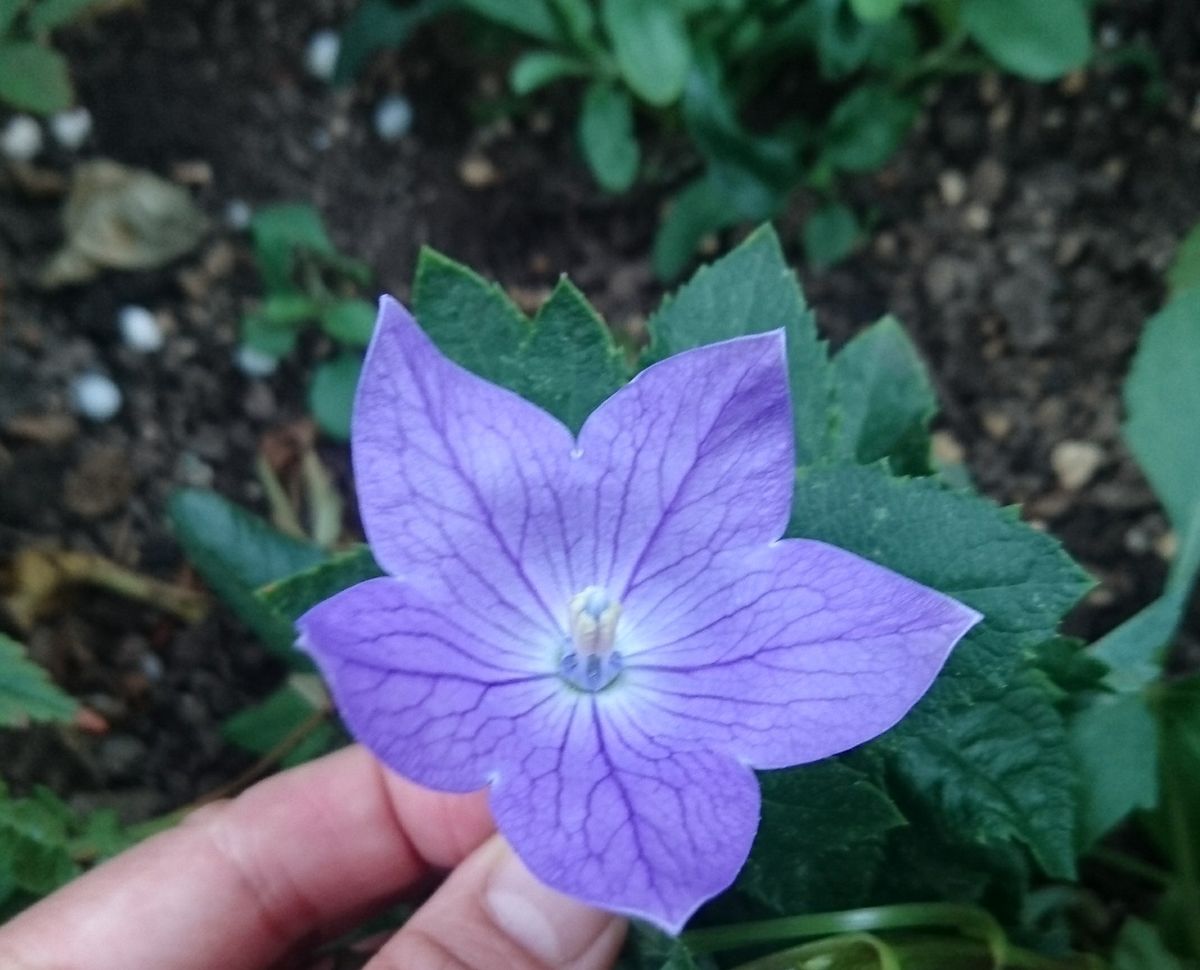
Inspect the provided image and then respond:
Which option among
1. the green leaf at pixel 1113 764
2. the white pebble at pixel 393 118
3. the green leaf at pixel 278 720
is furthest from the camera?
the white pebble at pixel 393 118

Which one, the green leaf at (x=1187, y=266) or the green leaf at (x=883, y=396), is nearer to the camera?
the green leaf at (x=883, y=396)

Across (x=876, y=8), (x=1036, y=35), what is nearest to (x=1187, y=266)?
(x=1036, y=35)

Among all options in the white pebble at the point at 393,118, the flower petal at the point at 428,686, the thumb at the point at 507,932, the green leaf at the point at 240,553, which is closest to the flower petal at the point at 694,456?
the flower petal at the point at 428,686

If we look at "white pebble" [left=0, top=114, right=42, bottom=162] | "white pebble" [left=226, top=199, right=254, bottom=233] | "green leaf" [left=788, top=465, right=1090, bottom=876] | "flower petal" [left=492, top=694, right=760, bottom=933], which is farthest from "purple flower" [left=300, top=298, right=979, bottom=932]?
"white pebble" [left=0, top=114, right=42, bottom=162]

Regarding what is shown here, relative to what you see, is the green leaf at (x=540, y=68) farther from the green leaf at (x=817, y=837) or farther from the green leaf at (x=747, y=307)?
the green leaf at (x=817, y=837)

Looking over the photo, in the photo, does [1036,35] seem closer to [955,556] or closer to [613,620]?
[955,556]

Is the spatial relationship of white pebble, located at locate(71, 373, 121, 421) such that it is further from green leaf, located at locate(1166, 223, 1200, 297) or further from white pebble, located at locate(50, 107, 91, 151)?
green leaf, located at locate(1166, 223, 1200, 297)

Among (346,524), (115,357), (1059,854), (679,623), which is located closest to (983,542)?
(679,623)
